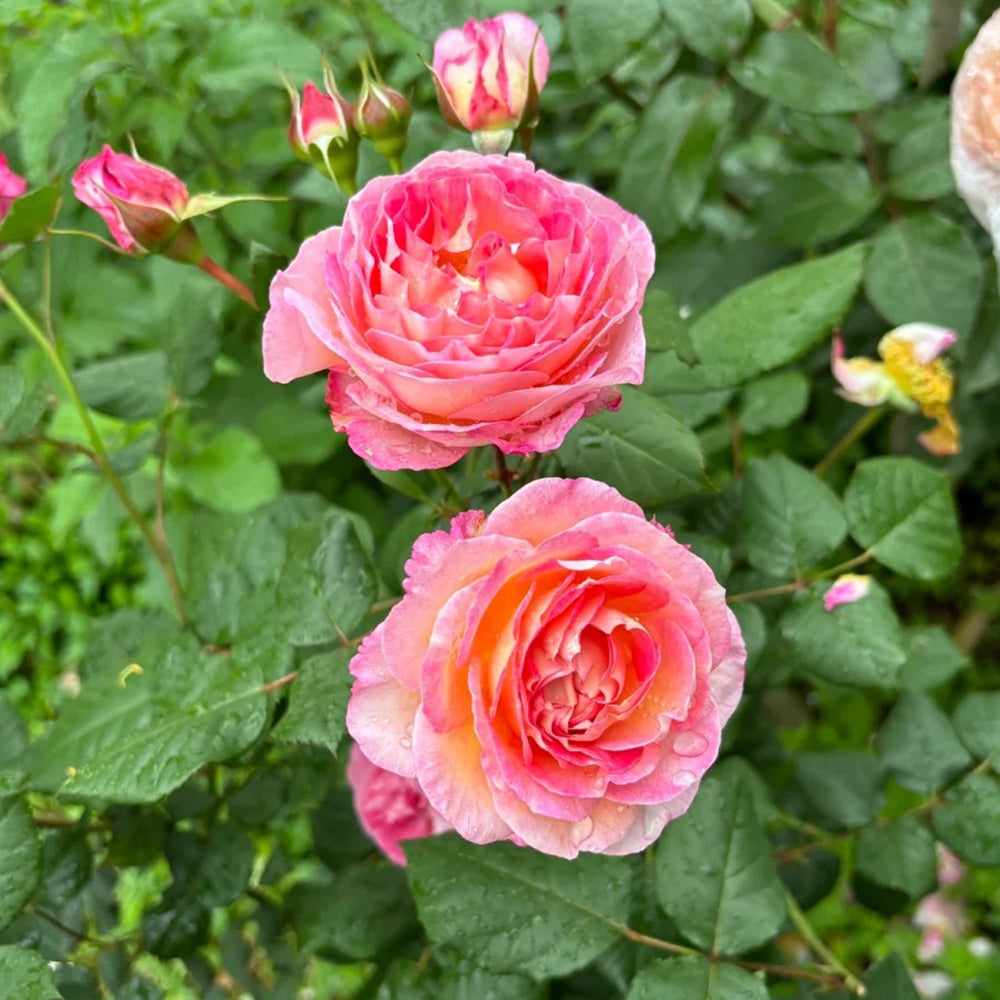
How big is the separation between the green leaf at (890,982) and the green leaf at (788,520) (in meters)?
0.29

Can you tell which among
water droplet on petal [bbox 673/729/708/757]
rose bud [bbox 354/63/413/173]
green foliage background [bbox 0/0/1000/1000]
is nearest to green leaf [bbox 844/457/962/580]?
green foliage background [bbox 0/0/1000/1000]

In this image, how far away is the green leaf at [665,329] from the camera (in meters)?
0.60

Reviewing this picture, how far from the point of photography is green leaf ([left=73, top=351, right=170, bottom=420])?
86cm

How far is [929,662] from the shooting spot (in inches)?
38.7

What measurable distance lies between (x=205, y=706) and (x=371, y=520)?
78cm

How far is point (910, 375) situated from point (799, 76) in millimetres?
279

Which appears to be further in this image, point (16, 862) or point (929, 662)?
point (929, 662)

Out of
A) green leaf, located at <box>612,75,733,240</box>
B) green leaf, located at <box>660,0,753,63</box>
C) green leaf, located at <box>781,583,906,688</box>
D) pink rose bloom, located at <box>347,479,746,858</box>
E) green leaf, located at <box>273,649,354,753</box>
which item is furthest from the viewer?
green leaf, located at <box>612,75,733,240</box>

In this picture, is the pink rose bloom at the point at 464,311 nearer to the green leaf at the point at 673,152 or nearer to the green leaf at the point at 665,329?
the green leaf at the point at 665,329

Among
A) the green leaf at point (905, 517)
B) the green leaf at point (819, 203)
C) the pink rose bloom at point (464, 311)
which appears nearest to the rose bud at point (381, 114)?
the pink rose bloom at point (464, 311)

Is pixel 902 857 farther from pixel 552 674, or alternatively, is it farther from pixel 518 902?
pixel 552 674

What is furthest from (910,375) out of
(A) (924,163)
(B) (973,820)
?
(B) (973,820)

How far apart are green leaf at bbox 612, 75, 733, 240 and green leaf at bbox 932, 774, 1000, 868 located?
56 cm

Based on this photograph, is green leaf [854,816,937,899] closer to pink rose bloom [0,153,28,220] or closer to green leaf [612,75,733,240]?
green leaf [612,75,733,240]
